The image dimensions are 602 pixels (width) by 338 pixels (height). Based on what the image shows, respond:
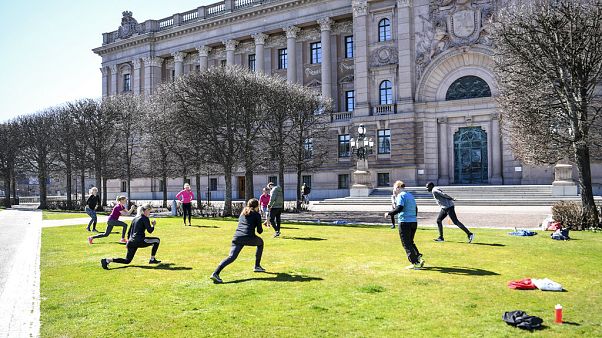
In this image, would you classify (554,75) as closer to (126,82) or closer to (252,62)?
(252,62)

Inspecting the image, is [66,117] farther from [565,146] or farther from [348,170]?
[565,146]

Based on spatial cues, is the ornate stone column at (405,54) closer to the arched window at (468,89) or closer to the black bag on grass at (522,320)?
the arched window at (468,89)

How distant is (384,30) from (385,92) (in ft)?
19.4

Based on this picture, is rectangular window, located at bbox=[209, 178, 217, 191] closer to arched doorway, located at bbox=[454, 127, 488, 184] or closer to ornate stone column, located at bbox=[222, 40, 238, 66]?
ornate stone column, located at bbox=[222, 40, 238, 66]

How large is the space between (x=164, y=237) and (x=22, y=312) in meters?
11.2

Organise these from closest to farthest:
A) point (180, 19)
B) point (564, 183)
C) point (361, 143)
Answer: point (564, 183), point (361, 143), point (180, 19)

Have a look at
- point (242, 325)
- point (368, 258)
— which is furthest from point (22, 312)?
point (368, 258)

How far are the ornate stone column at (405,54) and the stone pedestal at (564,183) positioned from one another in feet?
49.1

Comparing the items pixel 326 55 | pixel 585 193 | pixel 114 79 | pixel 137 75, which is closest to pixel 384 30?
pixel 326 55

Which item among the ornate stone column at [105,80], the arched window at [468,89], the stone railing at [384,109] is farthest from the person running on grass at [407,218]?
the ornate stone column at [105,80]

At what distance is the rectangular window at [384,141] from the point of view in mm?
48100

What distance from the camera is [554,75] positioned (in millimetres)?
20875

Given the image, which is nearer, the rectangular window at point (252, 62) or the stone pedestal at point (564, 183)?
the stone pedestal at point (564, 183)

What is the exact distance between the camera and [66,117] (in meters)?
47.0
